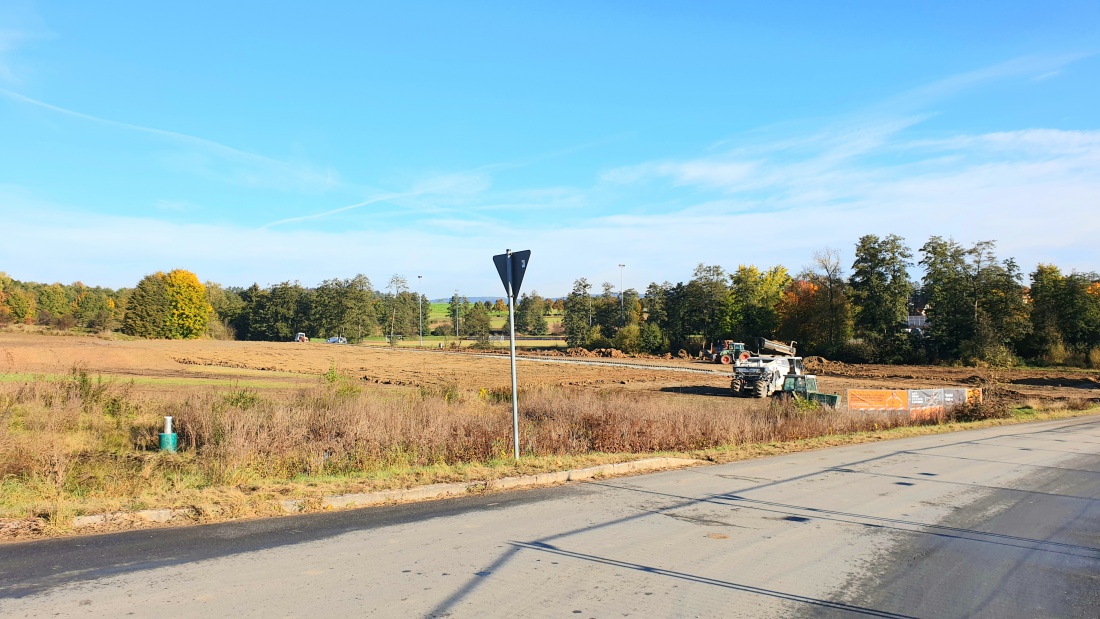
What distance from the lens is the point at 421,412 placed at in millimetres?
13156

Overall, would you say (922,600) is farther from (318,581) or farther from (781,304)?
(781,304)

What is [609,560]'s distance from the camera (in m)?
6.23

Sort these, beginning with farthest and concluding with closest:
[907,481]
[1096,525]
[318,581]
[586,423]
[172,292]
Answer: [172,292] → [586,423] → [907,481] → [1096,525] → [318,581]

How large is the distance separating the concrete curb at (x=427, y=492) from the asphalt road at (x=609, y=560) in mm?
378

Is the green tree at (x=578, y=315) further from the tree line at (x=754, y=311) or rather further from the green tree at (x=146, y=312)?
the green tree at (x=146, y=312)

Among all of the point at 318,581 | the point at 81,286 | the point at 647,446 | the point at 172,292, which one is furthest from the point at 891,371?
the point at 81,286

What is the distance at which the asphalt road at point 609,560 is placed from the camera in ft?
16.8

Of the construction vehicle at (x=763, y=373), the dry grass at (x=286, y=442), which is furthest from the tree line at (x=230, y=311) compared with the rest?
the dry grass at (x=286, y=442)

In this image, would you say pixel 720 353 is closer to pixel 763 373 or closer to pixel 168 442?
pixel 763 373

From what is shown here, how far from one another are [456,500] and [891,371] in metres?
58.1

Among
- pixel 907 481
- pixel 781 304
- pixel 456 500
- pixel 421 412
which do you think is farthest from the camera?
pixel 781 304

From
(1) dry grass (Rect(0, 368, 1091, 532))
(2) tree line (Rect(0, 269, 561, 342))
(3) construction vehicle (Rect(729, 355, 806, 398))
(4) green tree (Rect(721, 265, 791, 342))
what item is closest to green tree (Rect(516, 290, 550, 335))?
(2) tree line (Rect(0, 269, 561, 342))

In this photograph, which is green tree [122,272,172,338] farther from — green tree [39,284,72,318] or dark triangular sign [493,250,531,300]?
dark triangular sign [493,250,531,300]

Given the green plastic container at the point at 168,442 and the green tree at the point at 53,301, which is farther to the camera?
the green tree at the point at 53,301
